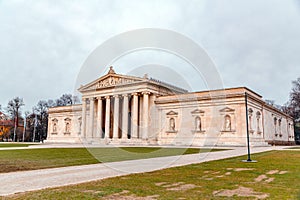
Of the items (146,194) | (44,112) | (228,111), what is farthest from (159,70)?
(44,112)

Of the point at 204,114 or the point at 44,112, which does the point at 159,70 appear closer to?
the point at 204,114

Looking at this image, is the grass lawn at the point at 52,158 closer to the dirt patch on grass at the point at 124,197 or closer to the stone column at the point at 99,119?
the dirt patch on grass at the point at 124,197

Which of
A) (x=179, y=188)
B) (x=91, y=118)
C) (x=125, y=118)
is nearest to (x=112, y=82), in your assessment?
(x=125, y=118)

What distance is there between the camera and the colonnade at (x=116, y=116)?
48.5m

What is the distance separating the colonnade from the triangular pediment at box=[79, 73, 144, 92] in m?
2.25

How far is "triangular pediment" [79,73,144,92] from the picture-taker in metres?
50.1

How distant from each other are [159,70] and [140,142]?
30665mm

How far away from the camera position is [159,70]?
51.9 feet

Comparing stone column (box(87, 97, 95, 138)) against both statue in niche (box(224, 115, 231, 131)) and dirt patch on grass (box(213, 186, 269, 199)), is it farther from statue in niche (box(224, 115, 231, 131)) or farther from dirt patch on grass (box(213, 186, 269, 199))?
dirt patch on grass (box(213, 186, 269, 199))

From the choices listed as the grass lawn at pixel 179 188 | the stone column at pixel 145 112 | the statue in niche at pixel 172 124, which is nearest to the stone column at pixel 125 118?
the stone column at pixel 145 112

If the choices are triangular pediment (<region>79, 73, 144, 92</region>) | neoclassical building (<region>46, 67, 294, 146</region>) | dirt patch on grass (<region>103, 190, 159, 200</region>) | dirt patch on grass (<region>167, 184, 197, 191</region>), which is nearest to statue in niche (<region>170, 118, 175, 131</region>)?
neoclassical building (<region>46, 67, 294, 146</region>)

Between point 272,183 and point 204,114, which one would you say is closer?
point 272,183

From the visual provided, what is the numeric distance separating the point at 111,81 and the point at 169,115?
13.9 m

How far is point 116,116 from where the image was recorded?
167ft
